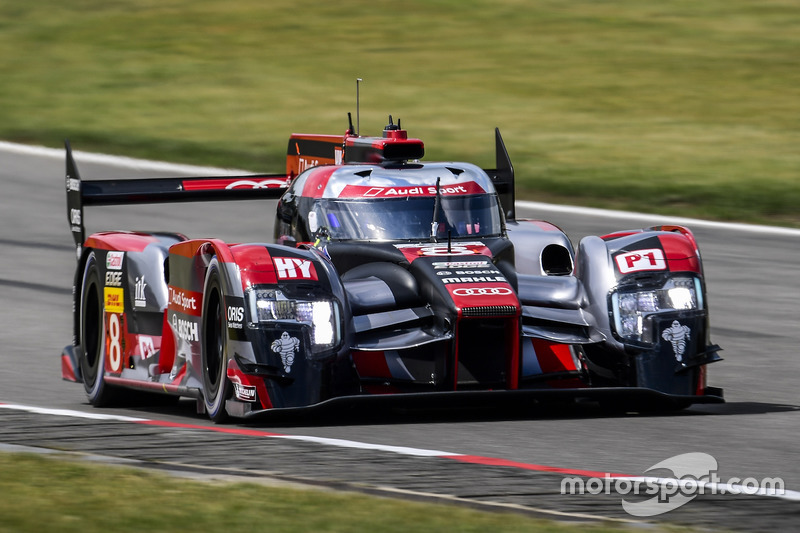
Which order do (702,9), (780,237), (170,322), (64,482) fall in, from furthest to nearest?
(702,9), (780,237), (170,322), (64,482)

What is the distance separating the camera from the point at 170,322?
8977mm

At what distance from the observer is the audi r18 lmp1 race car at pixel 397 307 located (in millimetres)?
7758

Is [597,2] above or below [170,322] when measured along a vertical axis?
above

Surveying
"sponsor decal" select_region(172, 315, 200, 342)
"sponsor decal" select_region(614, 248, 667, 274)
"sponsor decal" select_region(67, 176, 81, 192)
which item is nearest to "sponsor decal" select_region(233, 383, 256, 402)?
"sponsor decal" select_region(172, 315, 200, 342)

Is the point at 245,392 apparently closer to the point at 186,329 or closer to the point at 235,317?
the point at 235,317

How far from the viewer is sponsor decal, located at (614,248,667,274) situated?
8.51 meters

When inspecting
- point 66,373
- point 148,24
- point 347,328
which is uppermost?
point 148,24

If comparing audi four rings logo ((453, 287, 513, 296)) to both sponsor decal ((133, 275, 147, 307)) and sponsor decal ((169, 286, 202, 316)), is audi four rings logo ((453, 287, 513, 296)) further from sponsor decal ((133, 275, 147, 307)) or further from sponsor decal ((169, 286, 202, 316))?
sponsor decal ((133, 275, 147, 307))

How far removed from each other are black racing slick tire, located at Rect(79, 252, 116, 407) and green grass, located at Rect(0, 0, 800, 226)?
32.9ft

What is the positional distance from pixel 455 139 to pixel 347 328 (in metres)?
16.6

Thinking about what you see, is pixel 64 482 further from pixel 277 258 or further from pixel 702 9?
pixel 702 9

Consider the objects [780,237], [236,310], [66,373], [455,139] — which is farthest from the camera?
[455,139]

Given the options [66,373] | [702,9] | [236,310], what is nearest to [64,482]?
[236,310]

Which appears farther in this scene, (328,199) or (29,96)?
(29,96)
